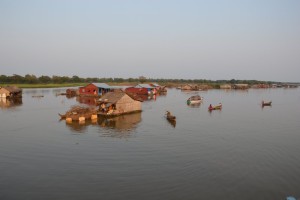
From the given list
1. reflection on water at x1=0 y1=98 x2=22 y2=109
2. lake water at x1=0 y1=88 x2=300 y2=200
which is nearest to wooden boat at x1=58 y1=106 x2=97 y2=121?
lake water at x1=0 y1=88 x2=300 y2=200

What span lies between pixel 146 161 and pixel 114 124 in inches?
452

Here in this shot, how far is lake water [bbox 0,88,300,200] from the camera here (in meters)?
12.2

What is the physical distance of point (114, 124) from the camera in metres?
26.8

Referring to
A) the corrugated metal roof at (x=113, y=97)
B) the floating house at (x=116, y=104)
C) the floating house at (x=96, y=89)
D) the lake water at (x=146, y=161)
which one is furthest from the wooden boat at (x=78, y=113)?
the floating house at (x=96, y=89)

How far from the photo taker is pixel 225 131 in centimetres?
2475

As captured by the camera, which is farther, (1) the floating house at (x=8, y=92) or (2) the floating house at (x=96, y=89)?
(2) the floating house at (x=96, y=89)

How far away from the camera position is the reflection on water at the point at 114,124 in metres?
23.5

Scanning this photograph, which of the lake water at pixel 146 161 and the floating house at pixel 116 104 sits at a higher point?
the floating house at pixel 116 104

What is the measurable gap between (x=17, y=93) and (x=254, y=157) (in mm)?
49684

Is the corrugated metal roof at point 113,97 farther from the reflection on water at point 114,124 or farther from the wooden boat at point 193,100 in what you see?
the wooden boat at point 193,100

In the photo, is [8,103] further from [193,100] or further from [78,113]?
[193,100]

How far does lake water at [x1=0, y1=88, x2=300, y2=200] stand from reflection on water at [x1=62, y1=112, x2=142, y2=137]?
0.31 ft

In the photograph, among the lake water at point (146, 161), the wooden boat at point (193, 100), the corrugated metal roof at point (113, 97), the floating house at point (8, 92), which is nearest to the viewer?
the lake water at point (146, 161)

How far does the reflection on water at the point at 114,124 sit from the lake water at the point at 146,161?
95 millimetres
